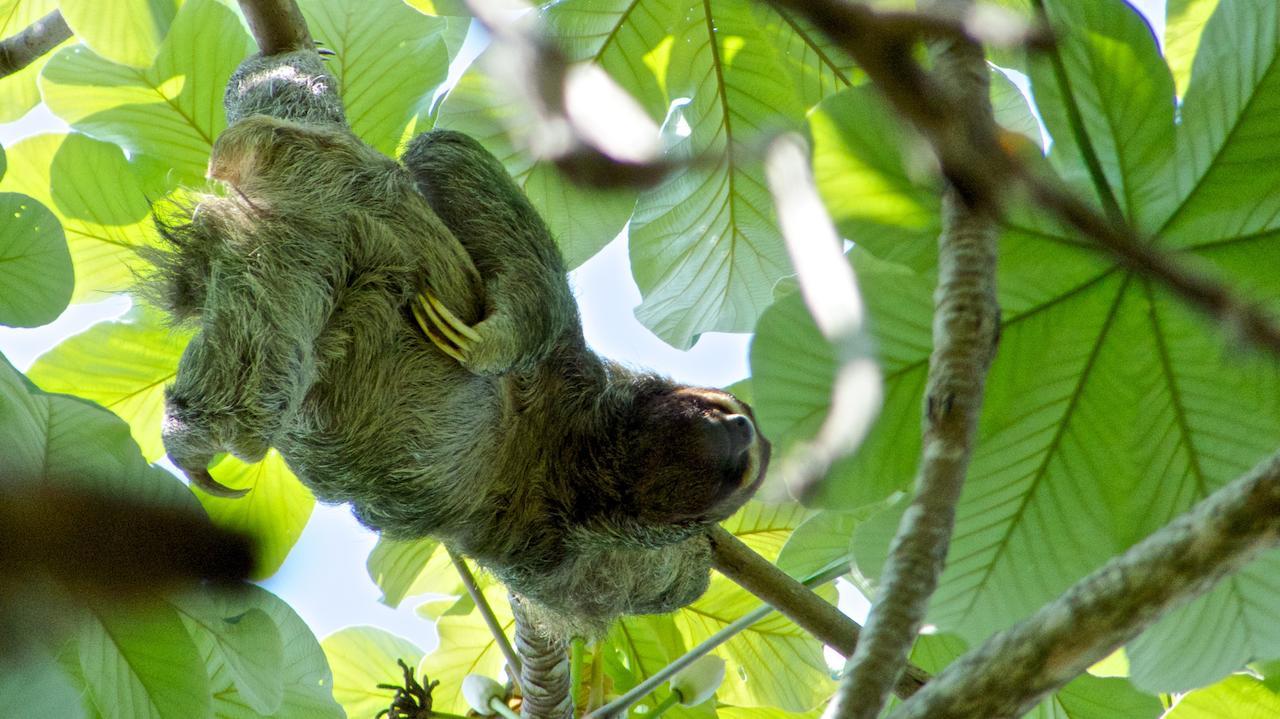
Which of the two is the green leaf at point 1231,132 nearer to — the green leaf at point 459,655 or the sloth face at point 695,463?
the sloth face at point 695,463

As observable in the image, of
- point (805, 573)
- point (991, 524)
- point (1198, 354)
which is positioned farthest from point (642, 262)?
point (1198, 354)

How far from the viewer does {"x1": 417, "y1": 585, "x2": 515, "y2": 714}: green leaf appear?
9.47 ft

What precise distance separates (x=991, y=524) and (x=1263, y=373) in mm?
460

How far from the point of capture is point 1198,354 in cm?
167

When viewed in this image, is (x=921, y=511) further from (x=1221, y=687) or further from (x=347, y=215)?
(x=1221, y=687)

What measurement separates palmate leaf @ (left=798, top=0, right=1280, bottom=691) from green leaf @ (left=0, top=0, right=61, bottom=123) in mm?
2218

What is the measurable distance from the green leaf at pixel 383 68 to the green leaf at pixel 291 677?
1029mm

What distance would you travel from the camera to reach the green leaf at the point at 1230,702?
2.02m

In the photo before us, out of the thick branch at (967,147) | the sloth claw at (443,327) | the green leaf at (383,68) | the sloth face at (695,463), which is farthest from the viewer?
the green leaf at (383,68)

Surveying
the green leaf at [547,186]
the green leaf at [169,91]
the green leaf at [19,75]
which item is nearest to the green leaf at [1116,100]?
the green leaf at [547,186]

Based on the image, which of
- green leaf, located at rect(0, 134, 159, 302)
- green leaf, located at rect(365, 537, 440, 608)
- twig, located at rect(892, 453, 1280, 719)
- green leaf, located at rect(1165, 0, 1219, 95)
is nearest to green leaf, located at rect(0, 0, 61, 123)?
green leaf, located at rect(0, 134, 159, 302)

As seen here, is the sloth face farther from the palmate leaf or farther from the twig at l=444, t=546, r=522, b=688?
the twig at l=444, t=546, r=522, b=688

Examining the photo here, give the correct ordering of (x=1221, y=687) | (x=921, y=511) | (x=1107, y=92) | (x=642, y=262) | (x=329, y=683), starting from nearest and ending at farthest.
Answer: (x=921, y=511) < (x=1107, y=92) < (x=1221, y=687) < (x=329, y=683) < (x=642, y=262)

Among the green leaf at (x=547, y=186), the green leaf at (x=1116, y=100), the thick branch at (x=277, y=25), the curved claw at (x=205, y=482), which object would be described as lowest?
the curved claw at (x=205, y=482)
